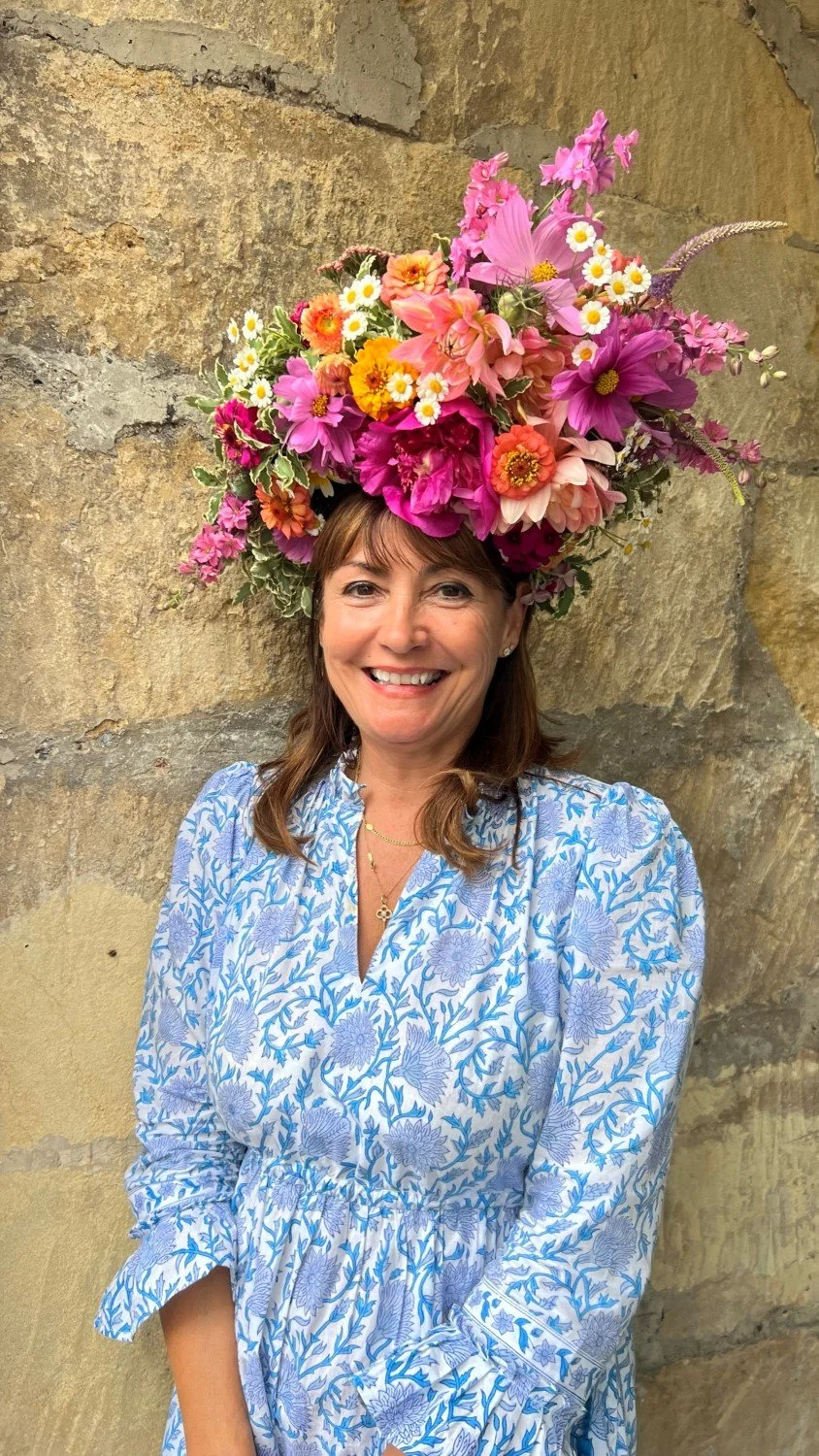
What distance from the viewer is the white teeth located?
133cm

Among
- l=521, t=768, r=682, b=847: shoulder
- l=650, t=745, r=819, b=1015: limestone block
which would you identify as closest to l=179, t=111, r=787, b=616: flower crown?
l=521, t=768, r=682, b=847: shoulder

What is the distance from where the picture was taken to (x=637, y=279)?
118 cm

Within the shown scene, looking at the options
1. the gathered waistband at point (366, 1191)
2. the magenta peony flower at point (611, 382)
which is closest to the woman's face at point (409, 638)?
the magenta peony flower at point (611, 382)

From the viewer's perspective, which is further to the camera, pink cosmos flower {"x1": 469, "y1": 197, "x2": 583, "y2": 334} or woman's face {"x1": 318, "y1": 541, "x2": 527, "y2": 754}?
woman's face {"x1": 318, "y1": 541, "x2": 527, "y2": 754}

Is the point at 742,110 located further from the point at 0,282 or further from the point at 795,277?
the point at 0,282

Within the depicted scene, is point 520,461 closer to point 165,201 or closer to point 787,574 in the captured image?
point 165,201

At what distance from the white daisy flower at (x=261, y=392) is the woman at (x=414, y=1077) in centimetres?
15

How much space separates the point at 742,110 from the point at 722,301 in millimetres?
266

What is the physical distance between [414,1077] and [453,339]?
763 millimetres

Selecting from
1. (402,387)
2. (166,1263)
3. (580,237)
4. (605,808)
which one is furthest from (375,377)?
(166,1263)

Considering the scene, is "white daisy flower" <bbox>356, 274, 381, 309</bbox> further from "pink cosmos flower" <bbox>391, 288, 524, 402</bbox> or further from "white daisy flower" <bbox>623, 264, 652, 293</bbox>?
"white daisy flower" <bbox>623, 264, 652, 293</bbox>

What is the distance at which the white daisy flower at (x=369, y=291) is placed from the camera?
124 cm

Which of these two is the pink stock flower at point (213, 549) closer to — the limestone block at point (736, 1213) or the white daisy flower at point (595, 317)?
the white daisy flower at point (595, 317)

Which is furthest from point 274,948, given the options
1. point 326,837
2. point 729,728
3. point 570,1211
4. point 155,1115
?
point 729,728
